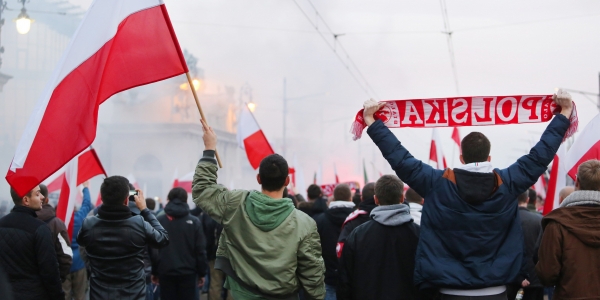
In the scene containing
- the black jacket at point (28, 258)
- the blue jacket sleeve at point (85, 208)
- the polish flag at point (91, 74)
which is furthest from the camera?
the blue jacket sleeve at point (85, 208)

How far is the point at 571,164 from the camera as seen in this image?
6.87 meters

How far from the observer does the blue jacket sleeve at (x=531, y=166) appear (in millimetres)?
3928

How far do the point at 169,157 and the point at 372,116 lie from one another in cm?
4218

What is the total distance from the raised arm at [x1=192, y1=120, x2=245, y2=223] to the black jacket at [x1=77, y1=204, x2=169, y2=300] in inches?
52.7

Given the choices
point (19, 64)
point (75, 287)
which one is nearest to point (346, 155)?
point (19, 64)

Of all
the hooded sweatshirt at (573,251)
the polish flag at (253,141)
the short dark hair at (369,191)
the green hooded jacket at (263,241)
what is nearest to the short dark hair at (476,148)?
the hooded sweatshirt at (573,251)

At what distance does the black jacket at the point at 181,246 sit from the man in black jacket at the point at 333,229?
183cm

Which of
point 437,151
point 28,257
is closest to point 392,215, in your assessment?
point 28,257

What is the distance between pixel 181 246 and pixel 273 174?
4.23 m

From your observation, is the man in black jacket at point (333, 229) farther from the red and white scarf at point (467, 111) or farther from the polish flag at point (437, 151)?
the polish flag at point (437, 151)

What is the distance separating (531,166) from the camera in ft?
13.0

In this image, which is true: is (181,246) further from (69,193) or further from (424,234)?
(424,234)

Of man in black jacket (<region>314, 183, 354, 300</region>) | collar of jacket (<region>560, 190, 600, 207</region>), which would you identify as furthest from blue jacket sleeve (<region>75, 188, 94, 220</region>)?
collar of jacket (<region>560, 190, 600, 207</region>)

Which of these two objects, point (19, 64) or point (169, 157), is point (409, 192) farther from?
point (169, 157)
